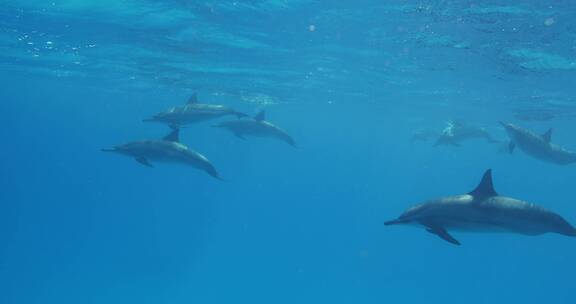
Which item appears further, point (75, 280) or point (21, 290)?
point (75, 280)

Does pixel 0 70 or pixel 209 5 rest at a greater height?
pixel 209 5

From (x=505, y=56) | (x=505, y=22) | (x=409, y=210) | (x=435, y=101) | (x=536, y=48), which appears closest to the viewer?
(x=409, y=210)

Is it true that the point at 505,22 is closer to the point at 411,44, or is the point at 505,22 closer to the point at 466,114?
the point at 411,44

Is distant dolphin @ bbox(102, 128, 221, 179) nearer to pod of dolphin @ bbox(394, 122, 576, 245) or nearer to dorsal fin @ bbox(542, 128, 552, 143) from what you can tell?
pod of dolphin @ bbox(394, 122, 576, 245)

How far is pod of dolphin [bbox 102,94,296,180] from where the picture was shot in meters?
14.4

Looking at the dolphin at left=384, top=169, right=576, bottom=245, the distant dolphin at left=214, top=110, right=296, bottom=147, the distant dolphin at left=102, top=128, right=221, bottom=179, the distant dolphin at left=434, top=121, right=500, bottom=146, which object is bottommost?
the distant dolphin at left=434, top=121, right=500, bottom=146

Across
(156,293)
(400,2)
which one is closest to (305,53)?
(400,2)

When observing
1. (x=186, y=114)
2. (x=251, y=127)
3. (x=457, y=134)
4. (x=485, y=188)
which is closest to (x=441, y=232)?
(x=485, y=188)

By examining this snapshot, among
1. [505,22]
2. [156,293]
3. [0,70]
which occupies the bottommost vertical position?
[156,293]

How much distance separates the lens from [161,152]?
14.4 metres

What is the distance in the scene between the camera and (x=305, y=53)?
26.1 metres

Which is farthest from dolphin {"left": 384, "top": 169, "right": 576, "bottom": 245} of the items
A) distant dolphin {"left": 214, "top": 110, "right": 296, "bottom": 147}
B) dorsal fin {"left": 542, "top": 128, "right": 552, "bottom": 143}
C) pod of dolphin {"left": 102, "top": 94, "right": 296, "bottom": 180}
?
distant dolphin {"left": 214, "top": 110, "right": 296, "bottom": 147}

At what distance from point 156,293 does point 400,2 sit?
35743mm

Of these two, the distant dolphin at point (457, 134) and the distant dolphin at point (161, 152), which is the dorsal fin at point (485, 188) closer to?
the distant dolphin at point (161, 152)
